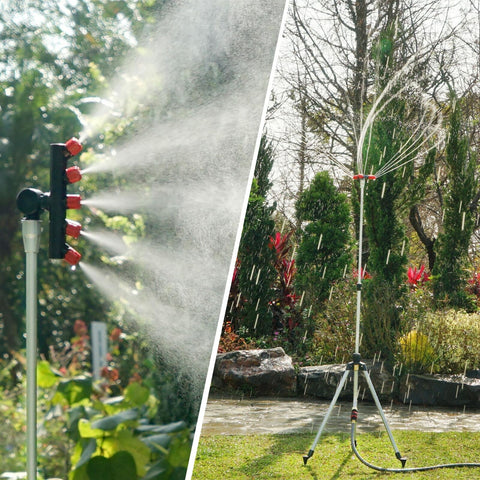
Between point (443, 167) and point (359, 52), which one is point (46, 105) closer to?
point (359, 52)

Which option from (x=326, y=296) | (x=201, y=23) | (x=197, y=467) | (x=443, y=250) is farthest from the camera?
(x=443, y=250)

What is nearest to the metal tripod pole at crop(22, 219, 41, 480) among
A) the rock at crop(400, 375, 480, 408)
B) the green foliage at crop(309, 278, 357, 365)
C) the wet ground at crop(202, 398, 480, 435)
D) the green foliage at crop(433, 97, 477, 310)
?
the wet ground at crop(202, 398, 480, 435)

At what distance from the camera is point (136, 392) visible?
88 centimetres

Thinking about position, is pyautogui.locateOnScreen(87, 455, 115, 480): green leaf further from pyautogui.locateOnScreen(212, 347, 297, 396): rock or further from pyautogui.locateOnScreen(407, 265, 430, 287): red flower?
pyautogui.locateOnScreen(407, 265, 430, 287): red flower

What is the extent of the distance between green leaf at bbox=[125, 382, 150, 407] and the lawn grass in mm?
1794

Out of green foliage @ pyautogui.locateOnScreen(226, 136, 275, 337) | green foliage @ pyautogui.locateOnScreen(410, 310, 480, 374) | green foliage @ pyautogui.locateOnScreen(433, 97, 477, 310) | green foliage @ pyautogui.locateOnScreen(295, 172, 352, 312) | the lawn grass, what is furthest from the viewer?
green foliage @ pyautogui.locateOnScreen(433, 97, 477, 310)

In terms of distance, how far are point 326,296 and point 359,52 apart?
2.79m

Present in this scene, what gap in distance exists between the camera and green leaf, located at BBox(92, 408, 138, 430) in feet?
2.71

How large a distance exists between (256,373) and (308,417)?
0.50 meters

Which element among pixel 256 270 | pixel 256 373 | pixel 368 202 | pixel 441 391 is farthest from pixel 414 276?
pixel 256 373

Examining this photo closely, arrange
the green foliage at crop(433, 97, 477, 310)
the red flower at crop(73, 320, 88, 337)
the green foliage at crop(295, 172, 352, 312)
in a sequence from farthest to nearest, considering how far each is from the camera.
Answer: the green foliage at crop(433, 97, 477, 310)
the green foliage at crop(295, 172, 352, 312)
the red flower at crop(73, 320, 88, 337)

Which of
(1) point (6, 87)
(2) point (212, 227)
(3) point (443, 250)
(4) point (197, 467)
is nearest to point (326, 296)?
(3) point (443, 250)

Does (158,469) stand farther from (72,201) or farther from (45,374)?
(72,201)

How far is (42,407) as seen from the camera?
888 millimetres
